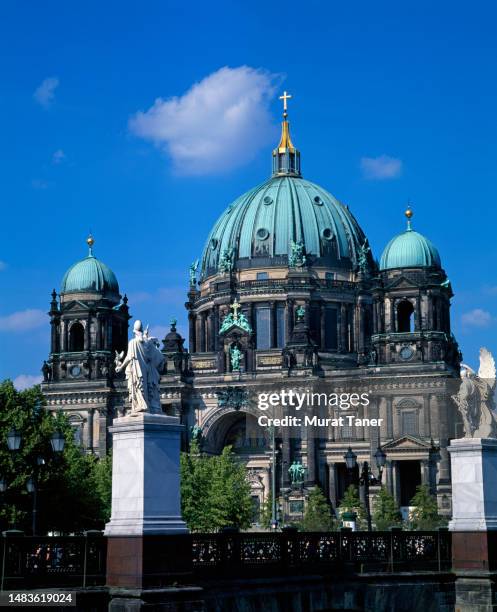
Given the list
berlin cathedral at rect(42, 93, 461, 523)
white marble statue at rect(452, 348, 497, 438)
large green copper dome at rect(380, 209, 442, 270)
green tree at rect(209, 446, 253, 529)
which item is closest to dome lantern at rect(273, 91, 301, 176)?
berlin cathedral at rect(42, 93, 461, 523)

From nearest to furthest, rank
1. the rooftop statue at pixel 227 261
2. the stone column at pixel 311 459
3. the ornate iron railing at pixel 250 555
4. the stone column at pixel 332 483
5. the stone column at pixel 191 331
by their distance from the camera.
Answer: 1. the ornate iron railing at pixel 250 555
2. the stone column at pixel 311 459
3. the stone column at pixel 332 483
4. the rooftop statue at pixel 227 261
5. the stone column at pixel 191 331

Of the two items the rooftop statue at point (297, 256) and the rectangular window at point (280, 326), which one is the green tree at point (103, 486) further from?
the rooftop statue at point (297, 256)

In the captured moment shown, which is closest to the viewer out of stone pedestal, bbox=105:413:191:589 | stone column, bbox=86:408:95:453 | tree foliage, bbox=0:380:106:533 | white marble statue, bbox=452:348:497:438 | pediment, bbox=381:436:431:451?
stone pedestal, bbox=105:413:191:589

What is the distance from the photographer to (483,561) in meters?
41.0

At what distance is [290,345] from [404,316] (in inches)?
439

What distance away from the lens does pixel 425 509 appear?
101625 mm

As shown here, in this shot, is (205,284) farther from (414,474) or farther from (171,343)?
(414,474)

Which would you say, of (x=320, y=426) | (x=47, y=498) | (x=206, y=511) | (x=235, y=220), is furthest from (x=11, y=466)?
(x=235, y=220)

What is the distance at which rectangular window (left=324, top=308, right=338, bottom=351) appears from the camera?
427 ft

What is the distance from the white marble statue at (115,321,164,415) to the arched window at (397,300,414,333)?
87237 millimetres

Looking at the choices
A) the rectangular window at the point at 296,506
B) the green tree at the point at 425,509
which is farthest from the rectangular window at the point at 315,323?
the green tree at the point at 425,509

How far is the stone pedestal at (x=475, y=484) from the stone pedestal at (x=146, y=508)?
37.7 ft

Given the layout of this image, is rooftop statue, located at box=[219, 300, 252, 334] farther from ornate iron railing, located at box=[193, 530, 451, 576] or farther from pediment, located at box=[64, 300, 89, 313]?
ornate iron railing, located at box=[193, 530, 451, 576]

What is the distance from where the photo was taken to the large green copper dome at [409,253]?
122 meters
